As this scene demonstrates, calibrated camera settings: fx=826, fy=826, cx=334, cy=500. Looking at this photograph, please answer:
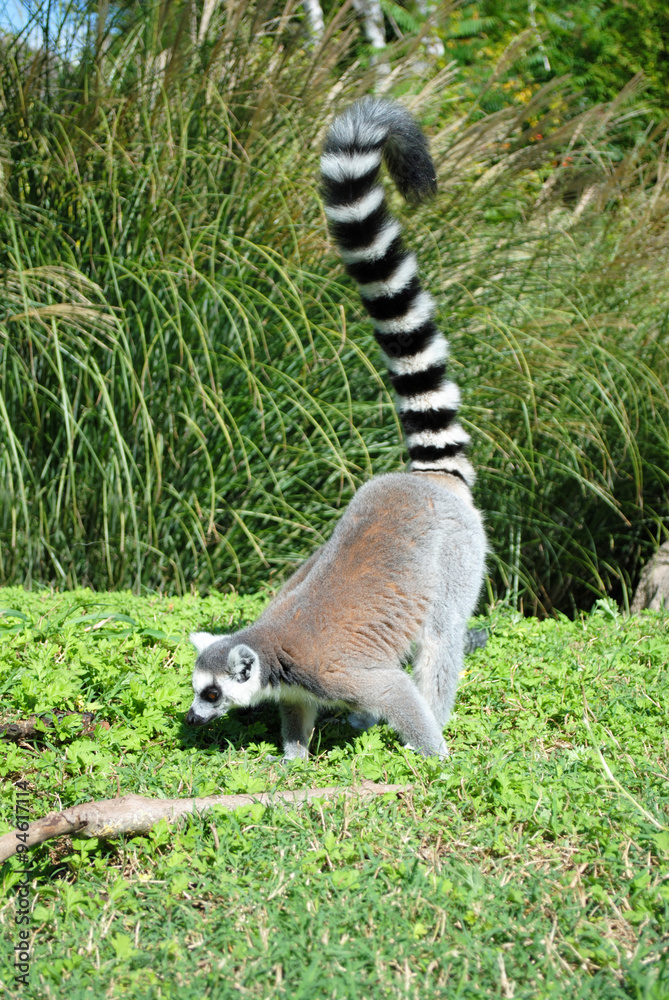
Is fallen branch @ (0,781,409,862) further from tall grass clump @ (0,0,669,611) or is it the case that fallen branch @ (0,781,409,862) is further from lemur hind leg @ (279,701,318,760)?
tall grass clump @ (0,0,669,611)

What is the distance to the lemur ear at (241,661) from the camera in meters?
2.57

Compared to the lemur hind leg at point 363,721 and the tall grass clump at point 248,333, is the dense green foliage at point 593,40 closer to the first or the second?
the tall grass clump at point 248,333

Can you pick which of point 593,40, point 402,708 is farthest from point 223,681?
point 593,40

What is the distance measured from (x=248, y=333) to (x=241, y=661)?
208 centimetres

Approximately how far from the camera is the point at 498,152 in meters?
5.58

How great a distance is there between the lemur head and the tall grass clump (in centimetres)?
152

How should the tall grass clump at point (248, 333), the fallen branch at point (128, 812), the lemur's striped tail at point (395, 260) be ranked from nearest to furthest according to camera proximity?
the fallen branch at point (128, 812)
the lemur's striped tail at point (395, 260)
the tall grass clump at point (248, 333)

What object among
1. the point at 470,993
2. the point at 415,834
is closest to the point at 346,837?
the point at 415,834

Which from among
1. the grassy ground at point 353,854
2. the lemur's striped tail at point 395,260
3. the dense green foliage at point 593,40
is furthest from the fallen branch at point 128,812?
the dense green foliage at point 593,40

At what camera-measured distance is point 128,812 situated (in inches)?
79.8

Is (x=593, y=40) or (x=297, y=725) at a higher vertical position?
(x=593, y=40)

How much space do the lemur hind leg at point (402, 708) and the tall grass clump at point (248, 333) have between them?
162 centimetres

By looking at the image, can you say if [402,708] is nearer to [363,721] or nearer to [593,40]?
[363,721]

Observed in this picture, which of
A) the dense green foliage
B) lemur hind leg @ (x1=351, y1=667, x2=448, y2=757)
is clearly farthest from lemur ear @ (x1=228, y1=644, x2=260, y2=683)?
the dense green foliage
